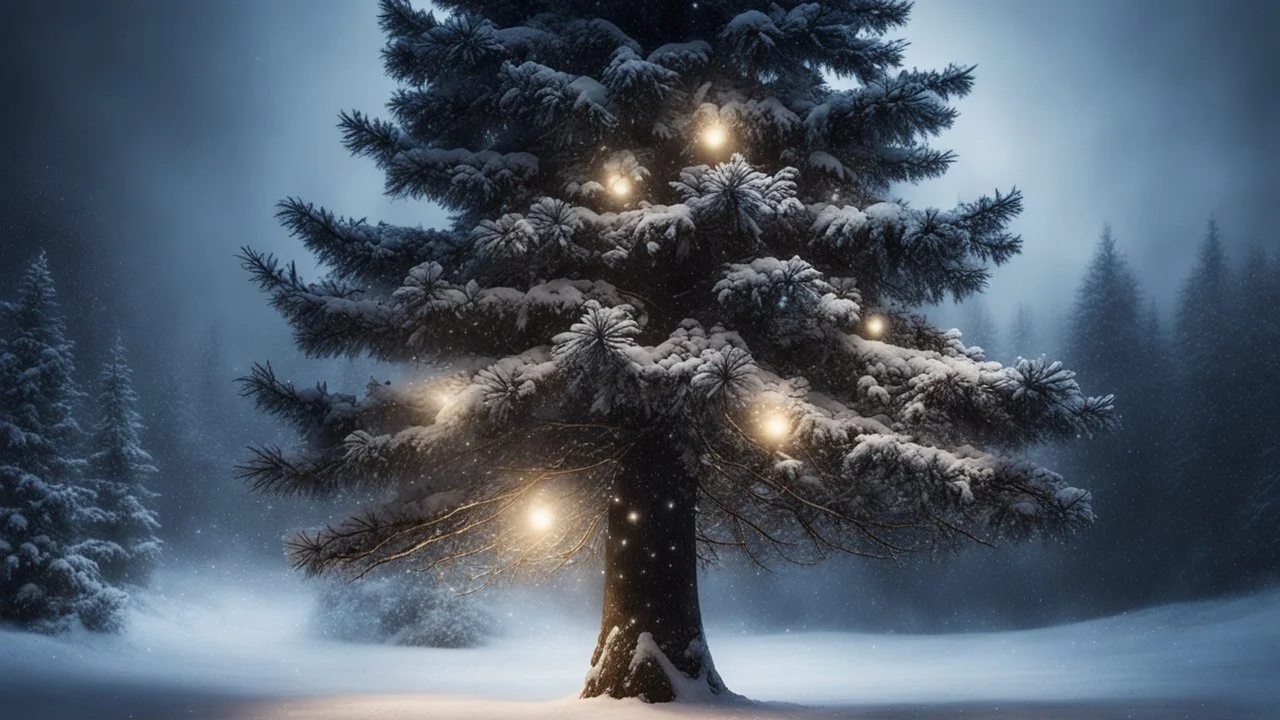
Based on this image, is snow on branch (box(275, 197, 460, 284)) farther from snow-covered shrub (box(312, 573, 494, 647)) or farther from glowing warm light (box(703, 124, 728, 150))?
snow-covered shrub (box(312, 573, 494, 647))

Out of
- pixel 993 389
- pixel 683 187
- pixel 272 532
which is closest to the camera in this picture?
pixel 993 389

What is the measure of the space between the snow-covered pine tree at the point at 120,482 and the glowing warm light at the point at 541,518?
19055 mm

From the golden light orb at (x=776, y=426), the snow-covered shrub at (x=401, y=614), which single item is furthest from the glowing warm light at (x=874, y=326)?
the snow-covered shrub at (x=401, y=614)

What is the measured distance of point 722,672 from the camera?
1709cm

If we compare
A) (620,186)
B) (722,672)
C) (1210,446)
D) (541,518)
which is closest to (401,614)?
(722,672)

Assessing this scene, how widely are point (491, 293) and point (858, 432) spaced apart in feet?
11.7

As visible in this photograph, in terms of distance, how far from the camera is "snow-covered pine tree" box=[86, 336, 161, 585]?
24047 millimetres

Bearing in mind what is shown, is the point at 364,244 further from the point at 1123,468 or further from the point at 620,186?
the point at 1123,468

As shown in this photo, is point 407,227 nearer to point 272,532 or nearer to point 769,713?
point 769,713

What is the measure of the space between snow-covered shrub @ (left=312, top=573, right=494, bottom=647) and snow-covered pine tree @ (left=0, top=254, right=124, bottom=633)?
559cm

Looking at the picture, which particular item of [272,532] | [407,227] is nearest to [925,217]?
[407,227]

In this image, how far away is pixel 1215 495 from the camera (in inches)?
1143

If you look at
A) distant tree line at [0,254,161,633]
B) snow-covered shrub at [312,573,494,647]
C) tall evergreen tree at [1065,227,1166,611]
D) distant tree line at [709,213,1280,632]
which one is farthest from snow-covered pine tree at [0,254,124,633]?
tall evergreen tree at [1065,227,1166,611]

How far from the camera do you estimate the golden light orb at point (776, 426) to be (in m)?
7.16
